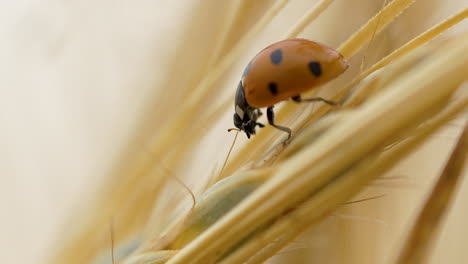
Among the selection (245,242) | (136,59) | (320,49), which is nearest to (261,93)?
(320,49)

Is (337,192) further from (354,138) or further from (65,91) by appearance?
(65,91)

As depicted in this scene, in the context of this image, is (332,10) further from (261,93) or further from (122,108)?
(122,108)

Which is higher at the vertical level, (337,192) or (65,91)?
(65,91)

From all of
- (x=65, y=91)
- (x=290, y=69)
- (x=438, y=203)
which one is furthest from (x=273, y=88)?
(x=65, y=91)

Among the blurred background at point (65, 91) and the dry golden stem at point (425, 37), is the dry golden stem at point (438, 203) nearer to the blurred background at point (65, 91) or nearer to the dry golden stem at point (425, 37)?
the dry golden stem at point (425, 37)

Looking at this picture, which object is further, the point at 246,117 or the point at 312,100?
the point at 246,117

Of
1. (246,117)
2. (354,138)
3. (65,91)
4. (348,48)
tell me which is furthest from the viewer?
(65,91)

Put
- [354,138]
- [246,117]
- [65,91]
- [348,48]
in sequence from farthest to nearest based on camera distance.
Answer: [65,91] → [246,117] → [348,48] → [354,138]

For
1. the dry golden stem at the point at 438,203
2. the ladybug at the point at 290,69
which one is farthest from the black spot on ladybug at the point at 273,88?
the dry golden stem at the point at 438,203
